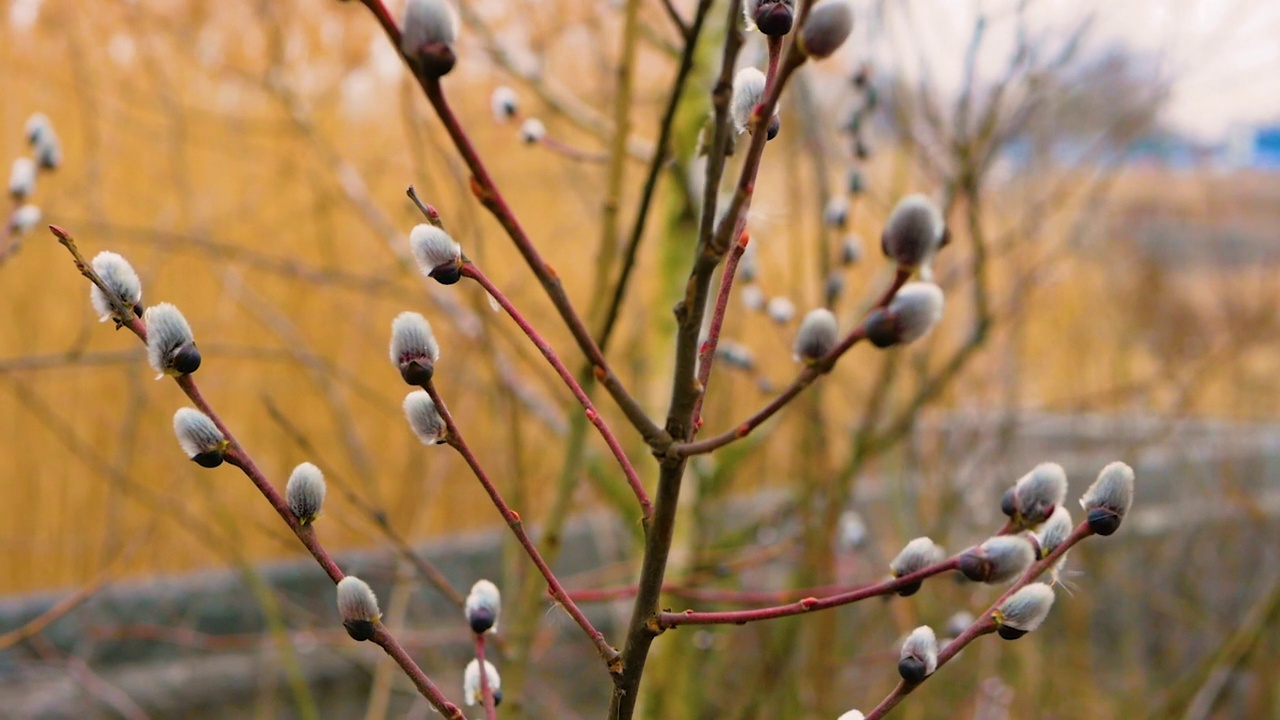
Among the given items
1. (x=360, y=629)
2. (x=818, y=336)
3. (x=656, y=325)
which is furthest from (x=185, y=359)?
(x=656, y=325)

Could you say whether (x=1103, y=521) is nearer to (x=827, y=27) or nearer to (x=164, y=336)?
(x=827, y=27)

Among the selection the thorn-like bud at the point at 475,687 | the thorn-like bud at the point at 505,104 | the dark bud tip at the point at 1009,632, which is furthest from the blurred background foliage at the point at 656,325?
the dark bud tip at the point at 1009,632

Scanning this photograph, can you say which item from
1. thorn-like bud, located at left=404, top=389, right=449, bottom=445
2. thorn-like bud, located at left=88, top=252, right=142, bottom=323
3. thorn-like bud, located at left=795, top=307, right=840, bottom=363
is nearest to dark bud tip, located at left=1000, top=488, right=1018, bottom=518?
thorn-like bud, located at left=795, top=307, right=840, bottom=363

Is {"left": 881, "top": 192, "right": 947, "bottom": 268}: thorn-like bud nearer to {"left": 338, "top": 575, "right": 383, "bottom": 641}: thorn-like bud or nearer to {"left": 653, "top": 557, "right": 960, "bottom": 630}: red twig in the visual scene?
{"left": 653, "top": 557, "right": 960, "bottom": 630}: red twig

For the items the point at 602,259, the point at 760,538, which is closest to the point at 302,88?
the point at 760,538

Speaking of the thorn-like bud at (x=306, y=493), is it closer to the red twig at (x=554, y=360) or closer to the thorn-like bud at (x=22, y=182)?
the red twig at (x=554, y=360)

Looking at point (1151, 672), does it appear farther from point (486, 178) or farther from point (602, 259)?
point (486, 178)
